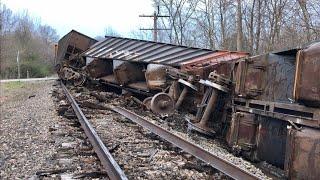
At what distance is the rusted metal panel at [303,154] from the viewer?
526cm

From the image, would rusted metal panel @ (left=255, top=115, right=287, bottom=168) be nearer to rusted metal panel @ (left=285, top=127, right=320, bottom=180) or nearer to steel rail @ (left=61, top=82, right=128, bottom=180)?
rusted metal panel @ (left=285, top=127, right=320, bottom=180)

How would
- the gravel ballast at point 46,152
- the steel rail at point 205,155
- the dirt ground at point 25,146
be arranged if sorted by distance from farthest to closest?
the dirt ground at point 25,146 < the gravel ballast at point 46,152 < the steel rail at point 205,155

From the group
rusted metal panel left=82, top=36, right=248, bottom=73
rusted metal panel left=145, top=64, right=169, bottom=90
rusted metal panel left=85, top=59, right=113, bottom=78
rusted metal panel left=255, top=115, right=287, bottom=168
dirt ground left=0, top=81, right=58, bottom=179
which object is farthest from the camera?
rusted metal panel left=85, top=59, right=113, bottom=78

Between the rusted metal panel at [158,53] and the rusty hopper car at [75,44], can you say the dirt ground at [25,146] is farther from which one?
the rusty hopper car at [75,44]

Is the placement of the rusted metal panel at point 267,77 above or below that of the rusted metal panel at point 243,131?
above

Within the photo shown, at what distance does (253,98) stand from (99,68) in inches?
517

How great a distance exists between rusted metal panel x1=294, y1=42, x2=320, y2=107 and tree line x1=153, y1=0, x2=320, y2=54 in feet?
42.3

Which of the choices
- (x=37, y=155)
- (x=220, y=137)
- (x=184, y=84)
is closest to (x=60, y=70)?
(x=184, y=84)

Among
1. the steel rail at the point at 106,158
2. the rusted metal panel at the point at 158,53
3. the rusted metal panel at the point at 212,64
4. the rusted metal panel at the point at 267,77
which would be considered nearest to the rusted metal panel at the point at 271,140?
the rusted metal panel at the point at 267,77

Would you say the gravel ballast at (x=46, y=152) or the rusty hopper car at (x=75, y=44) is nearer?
the gravel ballast at (x=46, y=152)

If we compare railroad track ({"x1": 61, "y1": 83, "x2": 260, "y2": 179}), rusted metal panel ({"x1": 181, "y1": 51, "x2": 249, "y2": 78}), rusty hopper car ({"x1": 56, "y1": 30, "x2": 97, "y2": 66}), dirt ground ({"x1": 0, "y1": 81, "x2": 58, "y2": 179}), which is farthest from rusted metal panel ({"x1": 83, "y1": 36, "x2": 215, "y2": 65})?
railroad track ({"x1": 61, "y1": 83, "x2": 260, "y2": 179})

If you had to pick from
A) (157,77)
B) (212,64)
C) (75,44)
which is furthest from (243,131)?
(75,44)

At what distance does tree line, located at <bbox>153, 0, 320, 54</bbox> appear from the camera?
65.0 ft

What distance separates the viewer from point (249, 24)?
89.4ft
